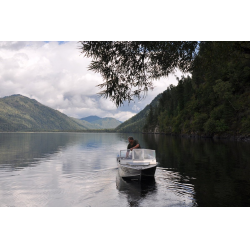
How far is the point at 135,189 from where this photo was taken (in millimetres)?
17000

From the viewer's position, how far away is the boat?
18484 millimetres

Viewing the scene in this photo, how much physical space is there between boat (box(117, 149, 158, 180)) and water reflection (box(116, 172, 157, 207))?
489 mm

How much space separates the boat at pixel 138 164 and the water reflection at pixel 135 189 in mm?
489

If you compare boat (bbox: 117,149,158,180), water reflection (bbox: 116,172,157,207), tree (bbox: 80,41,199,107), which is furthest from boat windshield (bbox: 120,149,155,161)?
tree (bbox: 80,41,199,107)

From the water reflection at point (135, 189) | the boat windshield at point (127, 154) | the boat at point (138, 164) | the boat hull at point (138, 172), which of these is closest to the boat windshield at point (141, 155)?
the boat at point (138, 164)

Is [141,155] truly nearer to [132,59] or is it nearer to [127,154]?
[127,154]

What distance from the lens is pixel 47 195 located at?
51.6 feet

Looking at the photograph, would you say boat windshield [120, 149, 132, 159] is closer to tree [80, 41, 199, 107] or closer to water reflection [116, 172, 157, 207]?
water reflection [116, 172, 157, 207]

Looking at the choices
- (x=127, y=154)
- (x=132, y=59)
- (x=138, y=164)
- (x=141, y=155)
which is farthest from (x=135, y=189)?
(x=132, y=59)

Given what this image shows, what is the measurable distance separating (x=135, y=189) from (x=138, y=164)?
9.01ft
